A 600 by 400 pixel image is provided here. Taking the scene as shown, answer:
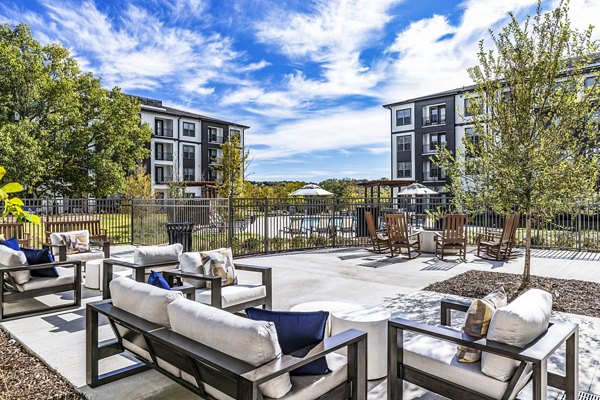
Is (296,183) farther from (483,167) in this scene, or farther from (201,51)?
(483,167)

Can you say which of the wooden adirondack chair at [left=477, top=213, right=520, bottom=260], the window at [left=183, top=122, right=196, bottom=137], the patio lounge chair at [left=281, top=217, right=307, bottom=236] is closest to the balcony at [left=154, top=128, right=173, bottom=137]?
the window at [left=183, top=122, right=196, bottom=137]

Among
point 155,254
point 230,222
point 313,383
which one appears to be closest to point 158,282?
point 313,383

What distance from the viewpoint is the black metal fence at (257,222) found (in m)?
11.1

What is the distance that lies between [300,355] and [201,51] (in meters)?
13.8

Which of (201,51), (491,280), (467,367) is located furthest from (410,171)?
(467,367)

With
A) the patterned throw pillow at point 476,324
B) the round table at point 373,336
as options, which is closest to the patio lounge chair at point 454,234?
the round table at point 373,336

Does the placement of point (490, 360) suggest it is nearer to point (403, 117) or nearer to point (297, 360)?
point (297, 360)

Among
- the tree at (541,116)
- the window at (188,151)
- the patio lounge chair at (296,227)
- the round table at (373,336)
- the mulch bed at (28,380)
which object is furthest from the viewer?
the window at (188,151)

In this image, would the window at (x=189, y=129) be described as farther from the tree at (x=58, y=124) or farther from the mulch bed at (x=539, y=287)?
the mulch bed at (x=539, y=287)

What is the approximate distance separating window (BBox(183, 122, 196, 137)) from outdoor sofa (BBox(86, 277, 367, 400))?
39.2m

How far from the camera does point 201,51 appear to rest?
14.0 meters

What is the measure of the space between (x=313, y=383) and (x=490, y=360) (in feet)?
3.87

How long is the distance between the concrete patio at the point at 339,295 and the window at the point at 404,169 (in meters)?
26.7

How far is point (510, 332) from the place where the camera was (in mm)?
2469
